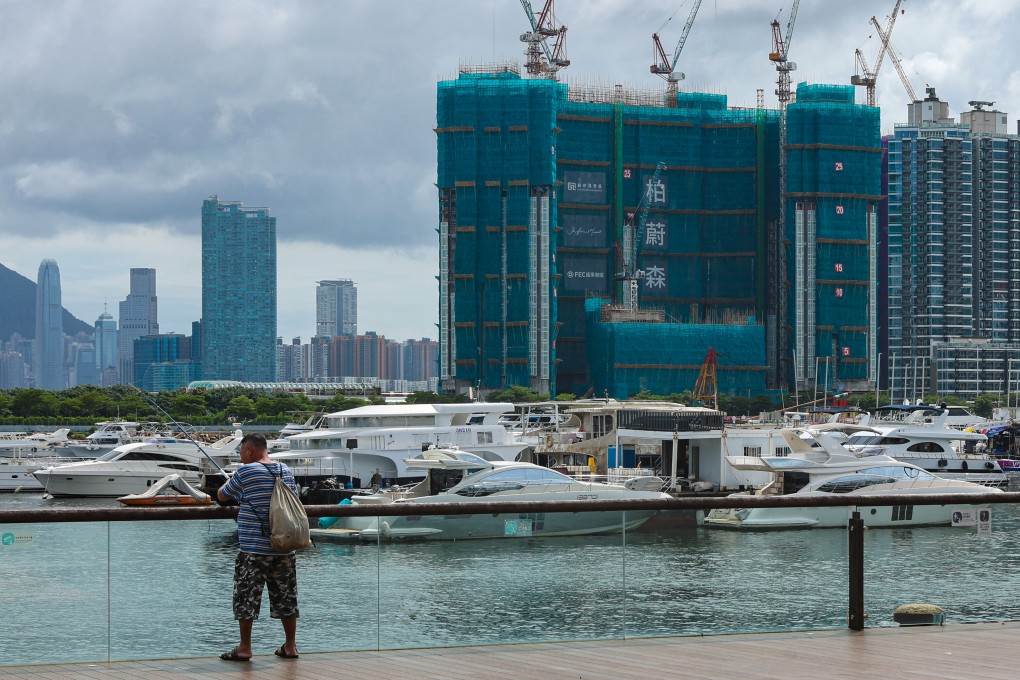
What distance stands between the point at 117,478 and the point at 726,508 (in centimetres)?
6066

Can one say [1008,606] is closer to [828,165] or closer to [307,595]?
[307,595]

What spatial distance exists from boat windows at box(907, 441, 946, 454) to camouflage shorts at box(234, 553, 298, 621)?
215 ft

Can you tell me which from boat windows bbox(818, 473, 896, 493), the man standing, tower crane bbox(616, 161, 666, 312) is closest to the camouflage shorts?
the man standing

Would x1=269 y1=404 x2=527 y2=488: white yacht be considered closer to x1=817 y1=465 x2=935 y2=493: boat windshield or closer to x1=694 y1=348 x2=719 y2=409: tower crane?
x1=817 y1=465 x2=935 y2=493: boat windshield

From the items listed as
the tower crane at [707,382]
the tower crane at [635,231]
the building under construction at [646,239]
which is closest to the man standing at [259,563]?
the tower crane at [707,382]

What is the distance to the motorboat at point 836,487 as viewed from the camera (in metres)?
16.6

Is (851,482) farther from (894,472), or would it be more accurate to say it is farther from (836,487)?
(894,472)

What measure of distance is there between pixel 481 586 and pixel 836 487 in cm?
3907

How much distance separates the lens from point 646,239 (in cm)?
19300

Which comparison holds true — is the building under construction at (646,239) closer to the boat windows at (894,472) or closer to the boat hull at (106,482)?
the boat hull at (106,482)

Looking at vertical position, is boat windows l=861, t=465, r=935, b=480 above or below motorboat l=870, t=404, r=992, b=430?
below

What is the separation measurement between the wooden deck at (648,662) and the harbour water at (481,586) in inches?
9.7

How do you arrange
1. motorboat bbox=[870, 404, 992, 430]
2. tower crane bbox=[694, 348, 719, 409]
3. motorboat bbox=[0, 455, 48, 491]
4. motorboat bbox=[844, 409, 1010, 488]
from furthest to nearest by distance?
tower crane bbox=[694, 348, 719, 409] → motorboat bbox=[870, 404, 992, 430] → motorboat bbox=[0, 455, 48, 491] → motorboat bbox=[844, 409, 1010, 488]

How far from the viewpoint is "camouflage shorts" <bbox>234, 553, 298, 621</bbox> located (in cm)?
1459
